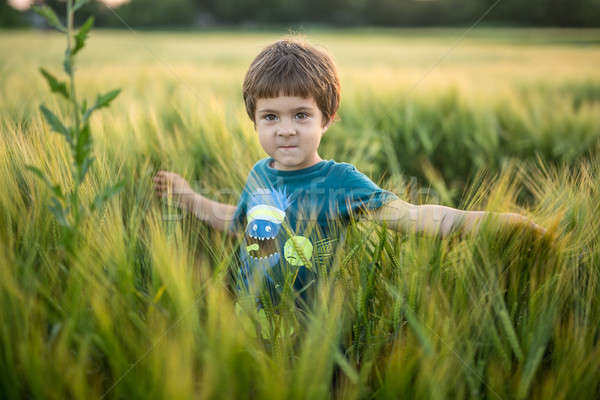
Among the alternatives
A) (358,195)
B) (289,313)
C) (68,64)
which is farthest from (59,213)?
(358,195)

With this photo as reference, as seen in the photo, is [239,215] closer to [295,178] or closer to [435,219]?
[295,178]

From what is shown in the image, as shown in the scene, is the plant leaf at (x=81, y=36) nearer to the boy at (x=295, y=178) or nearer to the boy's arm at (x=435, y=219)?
the boy at (x=295, y=178)

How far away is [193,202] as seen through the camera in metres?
1.37

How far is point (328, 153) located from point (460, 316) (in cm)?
110

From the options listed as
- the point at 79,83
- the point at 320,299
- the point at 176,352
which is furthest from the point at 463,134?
the point at 79,83

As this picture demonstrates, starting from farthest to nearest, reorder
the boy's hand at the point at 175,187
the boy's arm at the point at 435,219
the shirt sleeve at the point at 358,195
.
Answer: the boy's hand at the point at 175,187 < the shirt sleeve at the point at 358,195 < the boy's arm at the point at 435,219

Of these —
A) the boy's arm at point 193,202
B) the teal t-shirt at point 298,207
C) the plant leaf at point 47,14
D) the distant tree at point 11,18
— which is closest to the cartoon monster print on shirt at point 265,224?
the teal t-shirt at point 298,207

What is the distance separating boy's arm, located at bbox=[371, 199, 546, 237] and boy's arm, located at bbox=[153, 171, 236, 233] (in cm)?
56

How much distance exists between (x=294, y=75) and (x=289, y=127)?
0.47ft

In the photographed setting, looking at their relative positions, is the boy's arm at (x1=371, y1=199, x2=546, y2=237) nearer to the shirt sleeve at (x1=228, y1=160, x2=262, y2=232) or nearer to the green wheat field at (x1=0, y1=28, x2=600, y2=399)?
the green wheat field at (x1=0, y1=28, x2=600, y2=399)

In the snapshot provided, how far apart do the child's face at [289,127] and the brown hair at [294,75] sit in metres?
0.02

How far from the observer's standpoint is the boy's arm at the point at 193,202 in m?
1.36

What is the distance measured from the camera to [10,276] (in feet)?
2.28

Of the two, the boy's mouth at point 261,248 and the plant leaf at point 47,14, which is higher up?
the plant leaf at point 47,14
